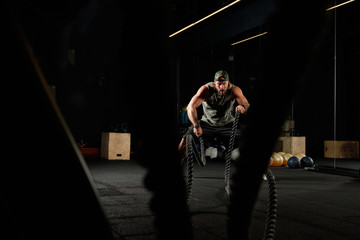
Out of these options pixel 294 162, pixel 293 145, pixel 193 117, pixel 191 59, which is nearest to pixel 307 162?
pixel 294 162

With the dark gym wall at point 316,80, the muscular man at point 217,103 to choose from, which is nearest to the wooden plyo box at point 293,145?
the dark gym wall at point 316,80

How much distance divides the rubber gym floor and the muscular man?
0.60 meters

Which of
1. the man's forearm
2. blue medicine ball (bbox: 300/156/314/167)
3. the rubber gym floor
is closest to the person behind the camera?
the rubber gym floor

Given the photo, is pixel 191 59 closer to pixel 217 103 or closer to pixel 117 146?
pixel 117 146

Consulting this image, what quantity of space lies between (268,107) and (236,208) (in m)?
0.10

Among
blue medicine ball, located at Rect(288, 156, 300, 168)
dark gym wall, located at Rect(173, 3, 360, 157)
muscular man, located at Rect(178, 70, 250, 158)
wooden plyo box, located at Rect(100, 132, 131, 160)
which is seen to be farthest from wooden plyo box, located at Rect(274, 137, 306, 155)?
muscular man, located at Rect(178, 70, 250, 158)

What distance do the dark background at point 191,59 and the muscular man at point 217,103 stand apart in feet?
2.02

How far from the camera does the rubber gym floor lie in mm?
1860

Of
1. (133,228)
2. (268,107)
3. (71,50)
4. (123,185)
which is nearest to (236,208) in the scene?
(268,107)

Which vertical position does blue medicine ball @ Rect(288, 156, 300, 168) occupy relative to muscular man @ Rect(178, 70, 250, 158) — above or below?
below

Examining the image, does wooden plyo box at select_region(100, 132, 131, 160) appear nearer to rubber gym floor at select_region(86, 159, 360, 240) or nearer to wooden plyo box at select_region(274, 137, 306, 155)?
rubber gym floor at select_region(86, 159, 360, 240)

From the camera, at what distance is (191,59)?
9.65 metres

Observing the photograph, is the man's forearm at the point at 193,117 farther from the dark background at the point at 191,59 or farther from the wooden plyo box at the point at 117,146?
the wooden plyo box at the point at 117,146

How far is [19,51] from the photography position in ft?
0.88
